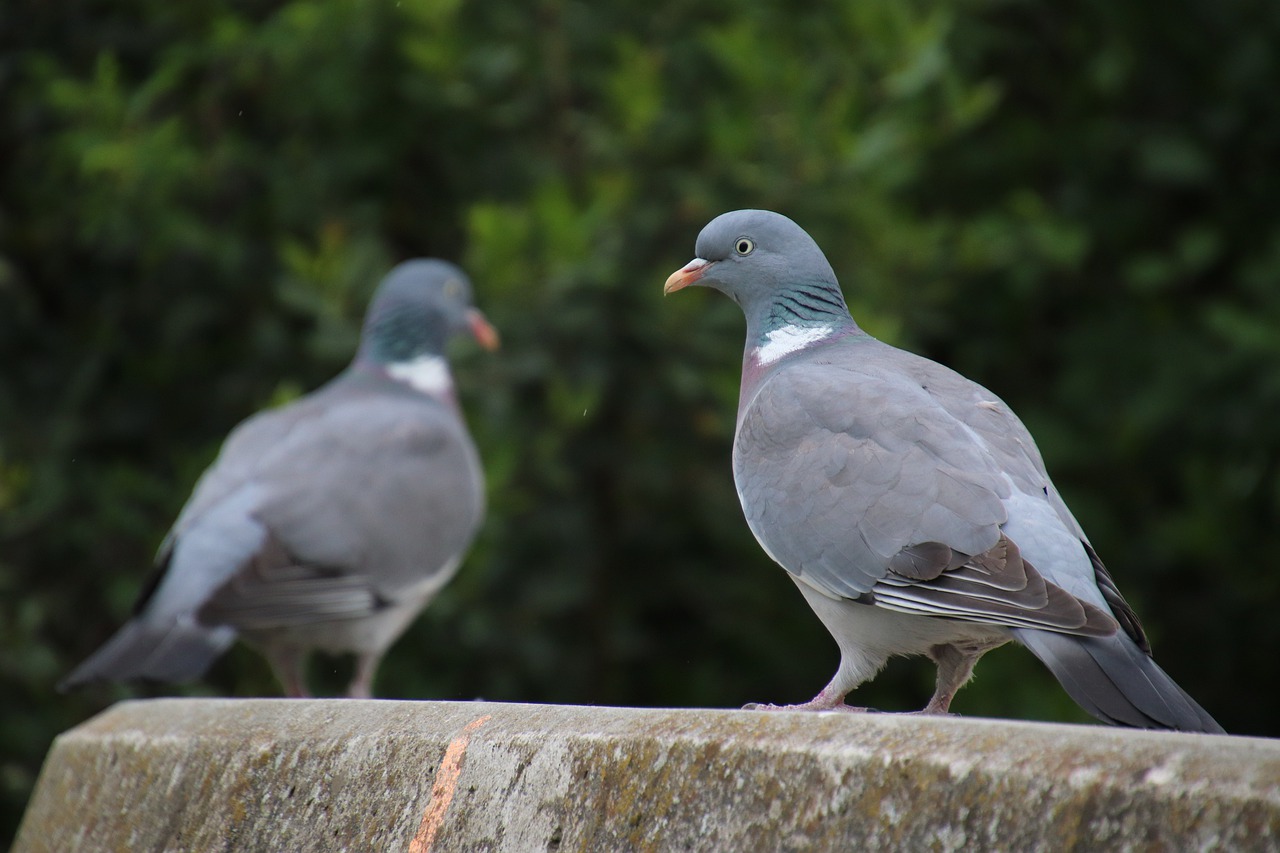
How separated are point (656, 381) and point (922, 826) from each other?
3.72 metres

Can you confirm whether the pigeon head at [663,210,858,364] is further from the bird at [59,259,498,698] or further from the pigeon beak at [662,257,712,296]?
the bird at [59,259,498,698]

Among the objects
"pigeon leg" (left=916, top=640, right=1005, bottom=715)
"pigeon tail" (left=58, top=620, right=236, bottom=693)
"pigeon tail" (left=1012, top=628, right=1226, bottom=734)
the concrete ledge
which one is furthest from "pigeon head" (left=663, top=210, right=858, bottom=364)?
"pigeon tail" (left=58, top=620, right=236, bottom=693)

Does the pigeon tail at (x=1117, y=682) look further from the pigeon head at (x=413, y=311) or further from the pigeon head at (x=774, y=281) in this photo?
the pigeon head at (x=413, y=311)

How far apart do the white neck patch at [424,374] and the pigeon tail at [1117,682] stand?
322cm

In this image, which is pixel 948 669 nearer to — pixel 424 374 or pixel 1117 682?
pixel 1117 682

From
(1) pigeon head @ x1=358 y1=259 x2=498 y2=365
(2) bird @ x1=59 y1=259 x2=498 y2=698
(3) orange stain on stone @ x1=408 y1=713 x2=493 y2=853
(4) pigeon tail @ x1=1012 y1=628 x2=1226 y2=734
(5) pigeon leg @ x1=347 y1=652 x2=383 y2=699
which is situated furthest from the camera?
(1) pigeon head @ x1=358 y1=259 x2=498 y2=365

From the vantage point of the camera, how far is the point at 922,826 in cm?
159

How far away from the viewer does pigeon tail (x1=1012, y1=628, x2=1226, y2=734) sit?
2076 millimetres

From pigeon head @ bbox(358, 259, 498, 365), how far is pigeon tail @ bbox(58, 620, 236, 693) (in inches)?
61.5

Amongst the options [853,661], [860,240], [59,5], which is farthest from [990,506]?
[59,5]

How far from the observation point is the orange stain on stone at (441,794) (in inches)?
77.2

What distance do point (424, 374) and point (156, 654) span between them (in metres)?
1.74

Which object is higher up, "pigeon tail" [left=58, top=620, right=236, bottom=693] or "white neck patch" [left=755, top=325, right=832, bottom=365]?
"white neck patch" [left=755, top=325, right=832, bottom=365]

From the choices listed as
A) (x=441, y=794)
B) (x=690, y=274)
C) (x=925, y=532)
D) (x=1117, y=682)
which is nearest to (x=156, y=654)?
(x=690, y=274)
